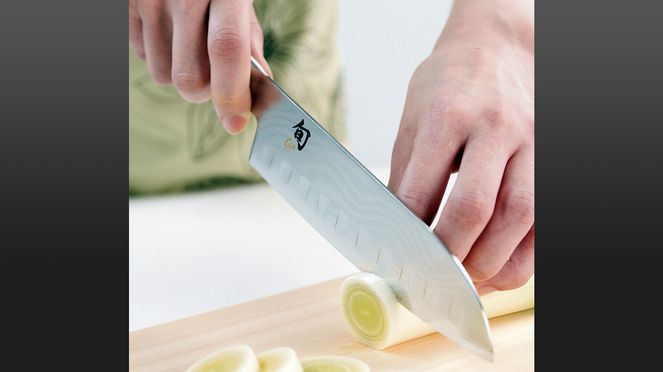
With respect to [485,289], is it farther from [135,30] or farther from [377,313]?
[135,30]

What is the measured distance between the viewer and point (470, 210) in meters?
0.91

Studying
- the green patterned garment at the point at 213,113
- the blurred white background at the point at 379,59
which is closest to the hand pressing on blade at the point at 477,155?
the green patterned garment at the point at 213,113

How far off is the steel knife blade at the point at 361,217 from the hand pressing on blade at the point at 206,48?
0.05 metres

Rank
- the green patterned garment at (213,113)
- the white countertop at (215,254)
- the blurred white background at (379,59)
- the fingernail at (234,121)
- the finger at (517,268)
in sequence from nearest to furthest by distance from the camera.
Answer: the finger at (517,268) < the fingernail at (234,121) < the white countertop at (215,254) < the green patterned garment at (213,113) < the blurred white background at (379,59)

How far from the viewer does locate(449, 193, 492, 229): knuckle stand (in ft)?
2.99

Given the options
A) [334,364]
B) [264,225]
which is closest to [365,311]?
[334,364]

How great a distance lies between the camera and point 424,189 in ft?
3.18

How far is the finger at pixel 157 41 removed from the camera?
3.71ft

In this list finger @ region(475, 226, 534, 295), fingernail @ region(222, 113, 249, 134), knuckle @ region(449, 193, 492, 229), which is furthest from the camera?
fingernail @ region(222, 113, 249, 134)

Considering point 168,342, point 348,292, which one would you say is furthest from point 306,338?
point 168,342

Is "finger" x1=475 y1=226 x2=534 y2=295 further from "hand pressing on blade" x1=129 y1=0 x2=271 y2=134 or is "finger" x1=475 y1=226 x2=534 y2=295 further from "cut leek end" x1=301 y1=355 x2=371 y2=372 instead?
"hand pressing on blade" x1=129 y1=0 x2=271 y2=134

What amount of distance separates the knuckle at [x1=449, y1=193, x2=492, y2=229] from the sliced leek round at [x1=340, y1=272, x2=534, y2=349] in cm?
20

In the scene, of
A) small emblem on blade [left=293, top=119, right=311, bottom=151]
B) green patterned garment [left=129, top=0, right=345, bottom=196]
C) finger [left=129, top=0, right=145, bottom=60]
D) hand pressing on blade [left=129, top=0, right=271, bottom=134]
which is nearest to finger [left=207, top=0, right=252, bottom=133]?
hand pressing on blade [left=129, top=0, right=271, bottom=134]

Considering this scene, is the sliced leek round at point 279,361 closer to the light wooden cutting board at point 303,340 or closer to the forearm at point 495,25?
the light wooden cutting board at point 303,340
